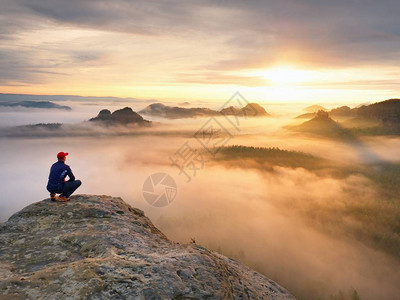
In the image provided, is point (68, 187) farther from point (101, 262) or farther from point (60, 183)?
point (101, 262)

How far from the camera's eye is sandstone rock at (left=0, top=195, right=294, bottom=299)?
8922mm

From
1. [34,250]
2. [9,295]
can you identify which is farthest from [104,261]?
[34,250]

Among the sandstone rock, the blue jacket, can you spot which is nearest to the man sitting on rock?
the blue jacket

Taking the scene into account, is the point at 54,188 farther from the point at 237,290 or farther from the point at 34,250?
the point at 237,290

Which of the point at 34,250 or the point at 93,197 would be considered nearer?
the point at 34,250

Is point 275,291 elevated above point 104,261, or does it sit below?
below

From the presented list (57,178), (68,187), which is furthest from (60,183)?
(68,187)

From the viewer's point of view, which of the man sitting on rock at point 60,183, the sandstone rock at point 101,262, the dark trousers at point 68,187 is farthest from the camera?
the dark trousers at point 68,187

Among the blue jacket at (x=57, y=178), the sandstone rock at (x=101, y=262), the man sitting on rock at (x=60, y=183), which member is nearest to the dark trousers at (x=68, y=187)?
the man sitting on rock at (x=60, y=183)

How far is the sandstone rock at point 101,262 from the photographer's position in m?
8.92

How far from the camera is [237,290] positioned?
35.8ft

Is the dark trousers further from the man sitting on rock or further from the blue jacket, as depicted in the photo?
the blue jacket

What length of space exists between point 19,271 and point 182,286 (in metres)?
5.72

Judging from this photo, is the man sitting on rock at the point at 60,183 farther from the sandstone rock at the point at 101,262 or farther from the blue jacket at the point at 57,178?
the sandstone rock at the point at 101,262
